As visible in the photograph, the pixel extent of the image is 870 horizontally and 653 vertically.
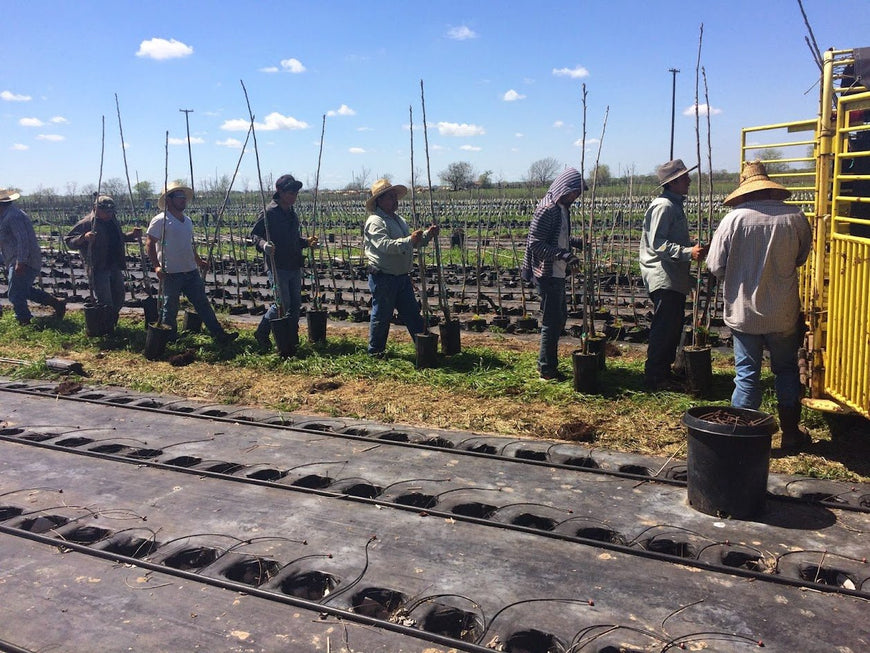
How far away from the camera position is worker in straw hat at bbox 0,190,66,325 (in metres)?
9.37

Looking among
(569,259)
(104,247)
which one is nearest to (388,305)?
(569,259)

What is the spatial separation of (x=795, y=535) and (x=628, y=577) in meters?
0.99

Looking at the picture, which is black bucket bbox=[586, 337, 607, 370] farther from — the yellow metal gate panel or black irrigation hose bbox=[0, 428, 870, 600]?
black irrigation hose bbox=[0, 428, 870, 600]

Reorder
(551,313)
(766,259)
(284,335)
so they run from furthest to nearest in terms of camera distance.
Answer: (284,335)
(551,313)
(766,259)

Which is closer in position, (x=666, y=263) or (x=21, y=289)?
(x=666, y=263)

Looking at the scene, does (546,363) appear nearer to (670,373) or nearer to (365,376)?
(670,373)

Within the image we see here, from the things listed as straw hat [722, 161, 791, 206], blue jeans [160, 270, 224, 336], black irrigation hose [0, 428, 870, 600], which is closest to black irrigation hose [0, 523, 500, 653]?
black irrigation hose [0, 428, 870, 600]

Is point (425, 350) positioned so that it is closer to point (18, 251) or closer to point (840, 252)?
point (840, 252)

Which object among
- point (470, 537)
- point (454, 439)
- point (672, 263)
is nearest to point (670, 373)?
point (672, 263)

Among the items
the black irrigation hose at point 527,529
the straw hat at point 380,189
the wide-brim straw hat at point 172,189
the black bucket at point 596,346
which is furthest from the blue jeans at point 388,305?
the black irrigation hose at point 527,529

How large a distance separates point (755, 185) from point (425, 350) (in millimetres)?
3490

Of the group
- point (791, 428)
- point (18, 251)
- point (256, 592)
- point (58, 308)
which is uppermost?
point (18, 251)

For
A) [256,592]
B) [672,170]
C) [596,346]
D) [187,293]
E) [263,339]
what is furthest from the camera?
[187,293]

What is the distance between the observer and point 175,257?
8.10m
